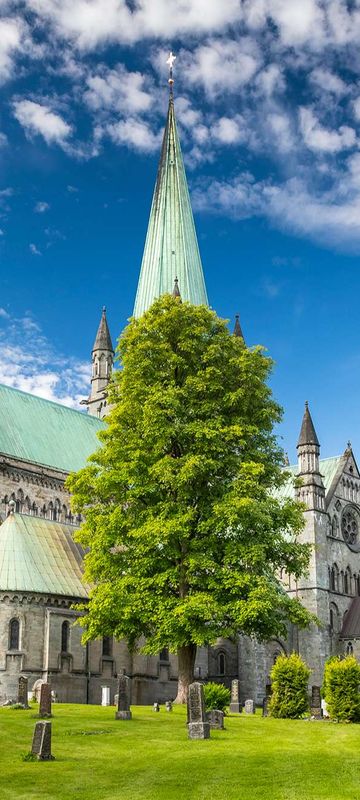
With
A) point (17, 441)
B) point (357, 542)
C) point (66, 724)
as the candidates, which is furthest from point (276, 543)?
point (357, 542)

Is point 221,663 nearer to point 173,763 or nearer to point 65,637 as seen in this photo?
point 65,637

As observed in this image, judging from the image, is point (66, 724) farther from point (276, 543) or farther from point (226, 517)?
point (276, 543)

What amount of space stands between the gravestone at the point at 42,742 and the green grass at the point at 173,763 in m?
0.28

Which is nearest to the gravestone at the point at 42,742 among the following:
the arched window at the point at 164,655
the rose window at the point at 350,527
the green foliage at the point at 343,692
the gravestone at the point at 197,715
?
the gravestone at the point at 197,715

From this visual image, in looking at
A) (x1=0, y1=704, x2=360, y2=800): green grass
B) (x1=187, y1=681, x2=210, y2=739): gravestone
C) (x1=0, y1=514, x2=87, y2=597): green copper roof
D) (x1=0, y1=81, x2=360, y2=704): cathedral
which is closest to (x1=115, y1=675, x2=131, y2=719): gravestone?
(x1=0, y1=704, x2=360, y2=800): green grass

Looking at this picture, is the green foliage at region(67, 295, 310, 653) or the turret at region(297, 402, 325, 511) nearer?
the green foliage at region(67, 295, 310, 653)

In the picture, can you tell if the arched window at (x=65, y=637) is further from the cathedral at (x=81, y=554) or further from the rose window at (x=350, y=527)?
the rose window at (x=350, y=527)

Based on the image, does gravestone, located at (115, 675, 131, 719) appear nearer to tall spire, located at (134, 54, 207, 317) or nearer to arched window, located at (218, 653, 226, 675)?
arched window, located at (218, 653, 226, 675)

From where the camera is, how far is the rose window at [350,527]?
59.5 meters

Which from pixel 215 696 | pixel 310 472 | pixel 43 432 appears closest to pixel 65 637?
pixel 215 696

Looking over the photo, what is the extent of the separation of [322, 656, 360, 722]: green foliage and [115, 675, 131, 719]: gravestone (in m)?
7.63

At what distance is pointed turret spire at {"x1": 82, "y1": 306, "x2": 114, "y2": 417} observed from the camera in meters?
74.2

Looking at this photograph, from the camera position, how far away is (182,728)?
77.7 ft

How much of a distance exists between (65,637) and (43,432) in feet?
60.4
